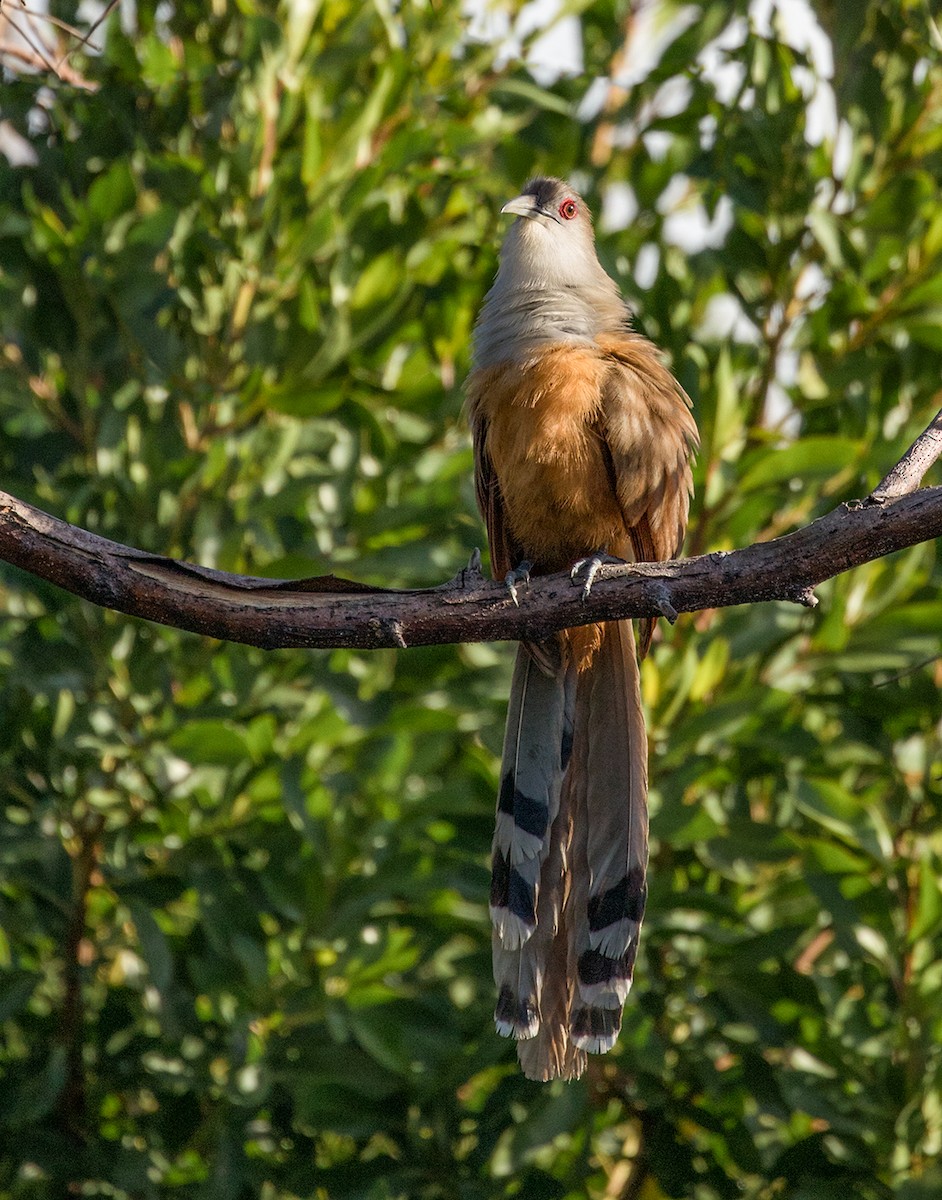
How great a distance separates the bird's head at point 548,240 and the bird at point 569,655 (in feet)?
0.06

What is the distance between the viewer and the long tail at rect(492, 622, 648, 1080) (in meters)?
3.18

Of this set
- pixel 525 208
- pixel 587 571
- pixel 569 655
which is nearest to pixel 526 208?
pixel 525 208

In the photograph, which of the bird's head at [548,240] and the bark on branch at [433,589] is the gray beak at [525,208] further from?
the bark on branch at [433,589]

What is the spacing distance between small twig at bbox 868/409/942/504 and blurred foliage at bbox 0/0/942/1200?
76 centimetres

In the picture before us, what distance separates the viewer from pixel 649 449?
3369mm

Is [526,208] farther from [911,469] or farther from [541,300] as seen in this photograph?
[911,469]

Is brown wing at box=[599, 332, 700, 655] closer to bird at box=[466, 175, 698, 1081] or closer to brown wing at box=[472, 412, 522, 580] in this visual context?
bird at box=[466, 175, 698, 1081]

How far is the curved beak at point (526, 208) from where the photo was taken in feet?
12.4

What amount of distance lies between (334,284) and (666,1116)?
2.28 meters

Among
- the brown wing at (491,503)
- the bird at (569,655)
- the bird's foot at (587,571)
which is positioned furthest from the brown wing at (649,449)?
the brown wing at (491,503)

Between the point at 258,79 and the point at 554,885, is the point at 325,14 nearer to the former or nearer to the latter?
the point at 258,79

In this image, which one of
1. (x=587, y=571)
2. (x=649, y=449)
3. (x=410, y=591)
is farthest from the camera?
(x=649, y=449)

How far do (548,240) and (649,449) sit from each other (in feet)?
2.48

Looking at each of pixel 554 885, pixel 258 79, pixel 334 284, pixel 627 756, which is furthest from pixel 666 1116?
pixel 258 79
